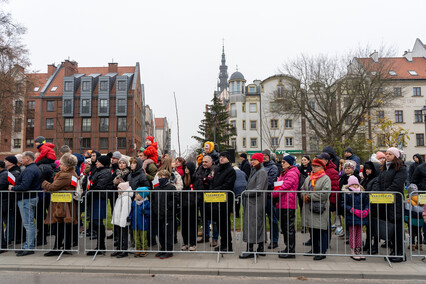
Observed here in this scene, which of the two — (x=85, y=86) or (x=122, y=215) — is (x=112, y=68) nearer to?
(x=85, y=86)

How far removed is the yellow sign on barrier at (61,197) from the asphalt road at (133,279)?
1398mm

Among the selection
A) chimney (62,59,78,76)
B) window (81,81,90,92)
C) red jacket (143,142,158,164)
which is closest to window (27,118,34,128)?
chimney (62,59,78,76)

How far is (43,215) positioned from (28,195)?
1.67ft

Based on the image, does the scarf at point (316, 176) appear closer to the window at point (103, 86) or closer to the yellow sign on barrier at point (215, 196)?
the yellow sign on barrier at point (215, 196)

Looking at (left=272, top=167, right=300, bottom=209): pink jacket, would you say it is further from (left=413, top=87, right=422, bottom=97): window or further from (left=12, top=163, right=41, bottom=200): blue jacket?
(left=413, top=87, right=422, bottom=97): window

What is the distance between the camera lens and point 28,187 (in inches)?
261

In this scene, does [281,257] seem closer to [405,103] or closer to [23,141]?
[405,103]

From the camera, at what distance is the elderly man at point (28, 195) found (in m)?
6.61

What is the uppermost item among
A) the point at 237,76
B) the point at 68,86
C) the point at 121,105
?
the point at 237,76

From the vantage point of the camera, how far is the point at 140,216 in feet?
21.4

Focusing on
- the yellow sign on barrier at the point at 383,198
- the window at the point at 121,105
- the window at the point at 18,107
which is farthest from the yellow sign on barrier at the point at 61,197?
the window at the point at 121,105

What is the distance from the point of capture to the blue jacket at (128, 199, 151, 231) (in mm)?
6492

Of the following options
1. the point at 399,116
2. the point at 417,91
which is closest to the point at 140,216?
the point at 399,116

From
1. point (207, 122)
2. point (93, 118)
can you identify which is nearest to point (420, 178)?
point (207, 122)
